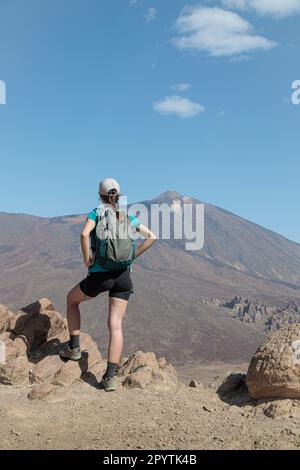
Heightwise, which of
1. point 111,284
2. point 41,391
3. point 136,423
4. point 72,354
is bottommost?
point 136,423

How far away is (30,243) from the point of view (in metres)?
87.0

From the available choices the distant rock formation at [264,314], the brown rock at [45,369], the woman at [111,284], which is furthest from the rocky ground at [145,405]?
the distant rock formation at [264,314]

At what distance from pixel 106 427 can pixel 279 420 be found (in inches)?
55.3

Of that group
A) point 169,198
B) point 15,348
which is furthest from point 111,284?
point 169,198

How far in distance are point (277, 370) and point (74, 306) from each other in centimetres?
188

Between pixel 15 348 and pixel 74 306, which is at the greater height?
pixel 74 306

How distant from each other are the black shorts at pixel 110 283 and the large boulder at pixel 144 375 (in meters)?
0.76

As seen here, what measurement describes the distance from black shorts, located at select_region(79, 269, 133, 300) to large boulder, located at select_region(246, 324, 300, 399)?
138 centimetres

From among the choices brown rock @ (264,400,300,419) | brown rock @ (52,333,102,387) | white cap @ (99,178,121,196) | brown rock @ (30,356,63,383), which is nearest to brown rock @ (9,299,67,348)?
brown rock @ (52,333,102,387)

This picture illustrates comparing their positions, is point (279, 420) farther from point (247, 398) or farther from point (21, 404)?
point (21, 404)

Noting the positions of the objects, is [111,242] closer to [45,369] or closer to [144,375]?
[144,375]

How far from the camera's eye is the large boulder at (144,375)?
4524 mm

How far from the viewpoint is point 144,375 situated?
15.2 feet

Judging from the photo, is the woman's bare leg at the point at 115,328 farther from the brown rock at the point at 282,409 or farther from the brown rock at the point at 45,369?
the brown rock at the point at 282,409
